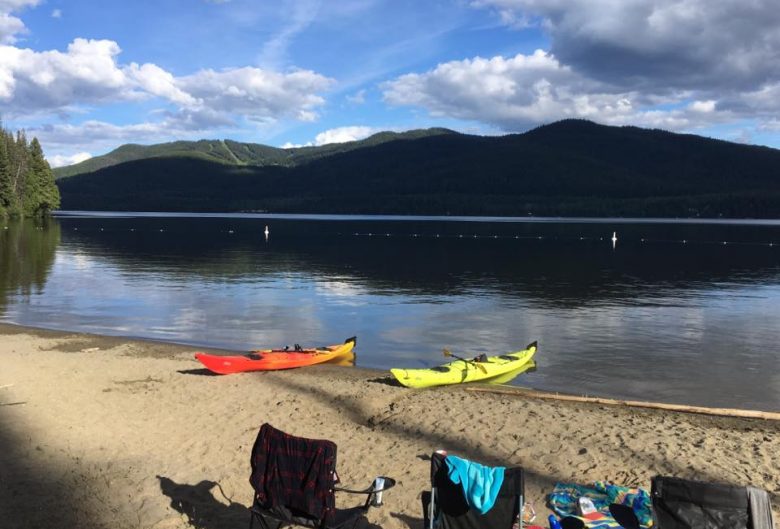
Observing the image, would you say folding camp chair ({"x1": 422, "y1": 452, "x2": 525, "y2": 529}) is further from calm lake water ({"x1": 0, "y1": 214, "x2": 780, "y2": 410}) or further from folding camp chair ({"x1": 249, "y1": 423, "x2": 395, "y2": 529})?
calm lake water ({"x1": 0, "y1": 214, "x2": 780, "y2": 410})

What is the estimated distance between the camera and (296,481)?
7.96m

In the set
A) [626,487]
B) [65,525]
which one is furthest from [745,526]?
[65,525]

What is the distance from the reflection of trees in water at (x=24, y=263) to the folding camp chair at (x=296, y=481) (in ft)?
110

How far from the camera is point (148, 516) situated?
9.42 metres

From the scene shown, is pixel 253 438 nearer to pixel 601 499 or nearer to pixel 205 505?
pixel 205 505

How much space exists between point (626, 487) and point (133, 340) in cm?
2208

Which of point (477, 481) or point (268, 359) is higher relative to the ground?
point (477, 481)

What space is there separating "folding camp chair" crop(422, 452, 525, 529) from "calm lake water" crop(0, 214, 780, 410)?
533 inches

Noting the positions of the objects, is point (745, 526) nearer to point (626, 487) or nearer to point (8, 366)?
point (626, 487)

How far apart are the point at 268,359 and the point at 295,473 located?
12.6 metres

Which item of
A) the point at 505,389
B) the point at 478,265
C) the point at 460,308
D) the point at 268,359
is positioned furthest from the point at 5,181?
the point at 505,389

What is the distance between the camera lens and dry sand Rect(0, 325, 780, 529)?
9.94 meters

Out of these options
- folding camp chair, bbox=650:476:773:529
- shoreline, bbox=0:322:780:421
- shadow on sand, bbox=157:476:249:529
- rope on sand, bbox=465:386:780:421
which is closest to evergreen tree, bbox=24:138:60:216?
shoreline, bbox=0:322:780:421

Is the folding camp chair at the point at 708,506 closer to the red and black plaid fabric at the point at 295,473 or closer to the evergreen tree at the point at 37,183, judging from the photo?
the red and black plaid fabric at the point at 295,473
